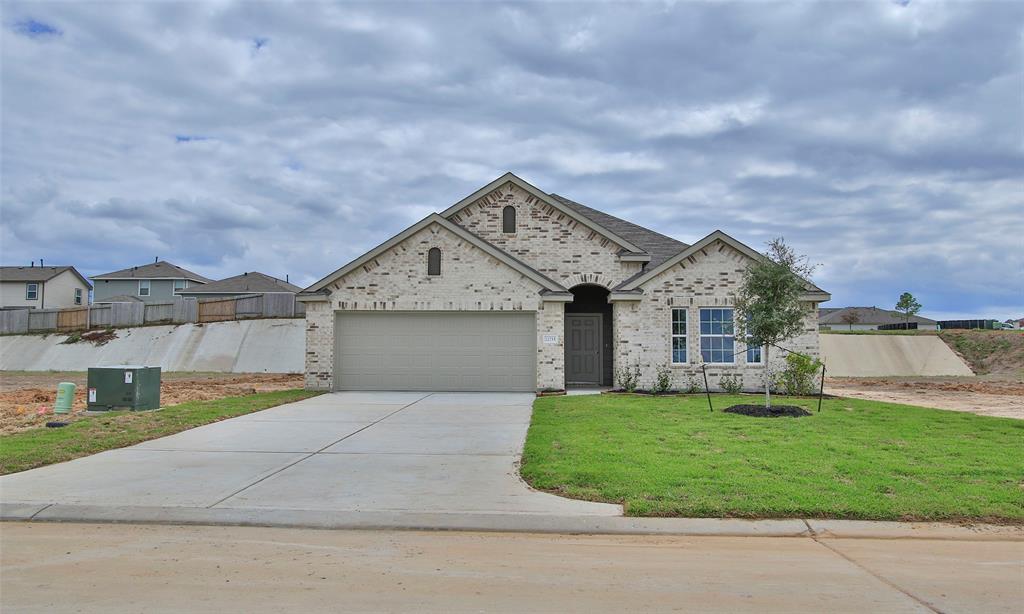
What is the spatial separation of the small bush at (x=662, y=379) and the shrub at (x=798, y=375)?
319 centimetres

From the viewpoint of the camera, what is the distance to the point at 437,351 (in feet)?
64.6

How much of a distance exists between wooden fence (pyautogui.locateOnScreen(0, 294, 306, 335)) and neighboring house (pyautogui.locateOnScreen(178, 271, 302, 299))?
663 cm

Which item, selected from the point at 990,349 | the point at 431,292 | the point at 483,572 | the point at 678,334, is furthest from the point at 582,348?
the point at 990,349

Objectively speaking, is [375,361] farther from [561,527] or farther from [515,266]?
[561,527]

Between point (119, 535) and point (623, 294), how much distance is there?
15521 mm

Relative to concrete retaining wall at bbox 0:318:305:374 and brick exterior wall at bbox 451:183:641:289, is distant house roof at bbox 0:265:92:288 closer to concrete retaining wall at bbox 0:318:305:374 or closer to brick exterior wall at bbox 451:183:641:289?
concrete retaining wall at bbox 0:318:305:374

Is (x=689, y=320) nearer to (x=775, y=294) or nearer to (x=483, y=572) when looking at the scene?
(x=775, y=294)

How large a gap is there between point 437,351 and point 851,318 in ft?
212

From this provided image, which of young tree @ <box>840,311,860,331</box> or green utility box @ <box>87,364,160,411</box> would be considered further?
young tree @ <box>840,311,860,331</box>

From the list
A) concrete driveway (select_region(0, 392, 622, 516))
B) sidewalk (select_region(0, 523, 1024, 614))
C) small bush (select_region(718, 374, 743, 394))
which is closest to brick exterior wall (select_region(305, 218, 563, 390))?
small bush (select_region(718, 374, 743, 394))

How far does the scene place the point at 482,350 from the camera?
64.5 feet

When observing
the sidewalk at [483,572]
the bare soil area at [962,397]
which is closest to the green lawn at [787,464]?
the sidewalk at [483,572]

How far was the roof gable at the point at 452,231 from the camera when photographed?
19484mm

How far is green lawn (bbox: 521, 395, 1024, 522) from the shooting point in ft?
22.1
